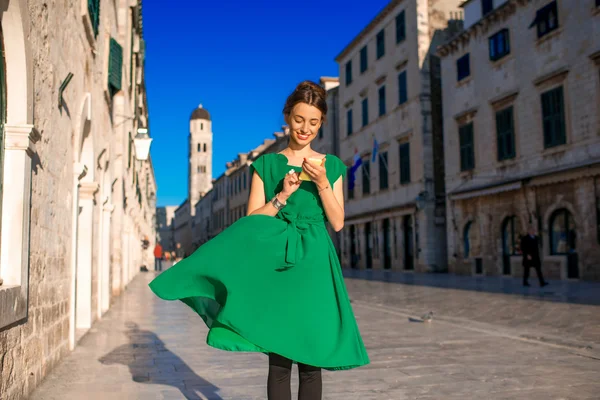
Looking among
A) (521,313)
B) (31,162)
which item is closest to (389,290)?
(521,313)

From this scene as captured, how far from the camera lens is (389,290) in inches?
617

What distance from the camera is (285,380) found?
254 centimetres

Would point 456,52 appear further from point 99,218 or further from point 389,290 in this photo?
point 99,218

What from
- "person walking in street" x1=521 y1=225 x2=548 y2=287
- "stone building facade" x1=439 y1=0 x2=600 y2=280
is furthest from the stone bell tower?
"person walking in street" x1=521 y1=225 x2=548 y2=287

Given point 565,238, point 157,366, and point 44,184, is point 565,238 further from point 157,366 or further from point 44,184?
point 44,184

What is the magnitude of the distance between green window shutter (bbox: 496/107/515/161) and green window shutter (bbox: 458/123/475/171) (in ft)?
5.86

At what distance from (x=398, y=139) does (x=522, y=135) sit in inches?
369

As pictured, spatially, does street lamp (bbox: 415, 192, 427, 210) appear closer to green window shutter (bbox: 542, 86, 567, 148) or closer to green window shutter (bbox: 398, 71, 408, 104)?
green window shutter (bbox: 398, 71, 408, 104)

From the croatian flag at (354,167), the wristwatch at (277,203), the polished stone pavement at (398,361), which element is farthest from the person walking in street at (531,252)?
the croatian flag at (354,167)

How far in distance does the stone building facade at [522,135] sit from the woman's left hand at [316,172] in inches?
654

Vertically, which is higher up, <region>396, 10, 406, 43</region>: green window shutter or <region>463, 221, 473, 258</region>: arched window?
<region>396, 10, 406, 43</region>: green window shutter

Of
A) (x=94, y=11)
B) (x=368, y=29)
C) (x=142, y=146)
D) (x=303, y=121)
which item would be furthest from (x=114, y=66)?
(x=368, y=29)

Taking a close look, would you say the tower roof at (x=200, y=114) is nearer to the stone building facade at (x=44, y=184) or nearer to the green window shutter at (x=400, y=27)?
the green window shutter at (x=400, y=27)

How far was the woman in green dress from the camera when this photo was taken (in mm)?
2406
